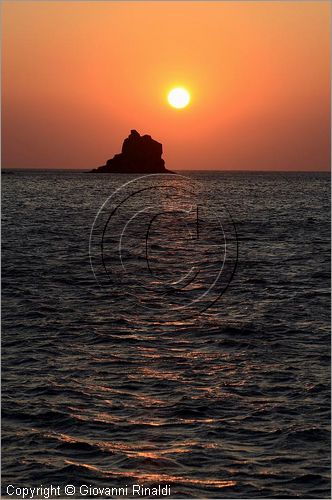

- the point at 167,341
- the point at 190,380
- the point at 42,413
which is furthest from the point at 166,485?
the point at 167,341

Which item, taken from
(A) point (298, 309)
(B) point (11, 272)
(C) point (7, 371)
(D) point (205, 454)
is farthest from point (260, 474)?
(B) point (11, 272)

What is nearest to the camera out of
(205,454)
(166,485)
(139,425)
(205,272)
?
(166,485)

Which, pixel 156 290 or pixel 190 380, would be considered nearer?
pixel 190 380

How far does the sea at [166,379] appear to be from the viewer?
1694 cm

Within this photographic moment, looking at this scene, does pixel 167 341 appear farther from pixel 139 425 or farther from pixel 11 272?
pixel 11 272

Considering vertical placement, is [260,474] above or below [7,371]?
below

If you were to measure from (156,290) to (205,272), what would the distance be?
8.75 m

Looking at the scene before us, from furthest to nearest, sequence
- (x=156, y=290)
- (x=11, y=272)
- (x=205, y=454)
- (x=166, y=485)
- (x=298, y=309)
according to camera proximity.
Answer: (x=11, y=272) < (x=156, y=290) < (x=298, y=309) < (x=205, y=454) < (x=166, y=485)

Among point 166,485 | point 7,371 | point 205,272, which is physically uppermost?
point 205,272

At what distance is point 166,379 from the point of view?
2298cm

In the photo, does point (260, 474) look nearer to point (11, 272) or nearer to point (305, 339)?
point (305, 339)

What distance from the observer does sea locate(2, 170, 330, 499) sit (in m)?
16.9

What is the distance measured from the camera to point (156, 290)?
38812 mm

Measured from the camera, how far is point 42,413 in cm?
2016
